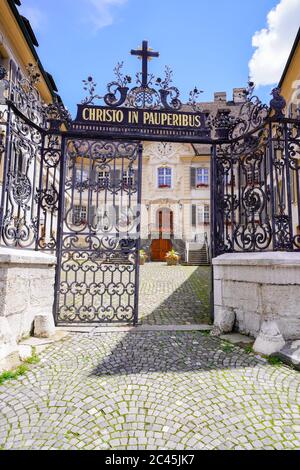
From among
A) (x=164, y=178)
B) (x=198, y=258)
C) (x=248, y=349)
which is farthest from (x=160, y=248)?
(x=248, y=349)

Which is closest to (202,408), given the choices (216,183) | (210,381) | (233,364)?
(210,381)

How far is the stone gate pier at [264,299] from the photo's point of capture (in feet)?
11.4

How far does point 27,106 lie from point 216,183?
3.44 meters

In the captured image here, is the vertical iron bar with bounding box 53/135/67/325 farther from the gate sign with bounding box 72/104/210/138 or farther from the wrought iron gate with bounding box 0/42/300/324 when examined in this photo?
the gate sign with bounding box 72/104/210/138

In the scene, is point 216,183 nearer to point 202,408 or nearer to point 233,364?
point 233,364

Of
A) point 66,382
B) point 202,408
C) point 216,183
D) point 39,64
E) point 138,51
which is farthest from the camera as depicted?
point 39,64

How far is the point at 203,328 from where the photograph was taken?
14.5ft

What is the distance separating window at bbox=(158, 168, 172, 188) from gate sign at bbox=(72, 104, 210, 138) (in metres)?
20.1

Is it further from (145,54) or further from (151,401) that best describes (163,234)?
(151,401)

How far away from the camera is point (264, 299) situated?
3.63m

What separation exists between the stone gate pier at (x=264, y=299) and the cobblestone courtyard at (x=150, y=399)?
0.45m

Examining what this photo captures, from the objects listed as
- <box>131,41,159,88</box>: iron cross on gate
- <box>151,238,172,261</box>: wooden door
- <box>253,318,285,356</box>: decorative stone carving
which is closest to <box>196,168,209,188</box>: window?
<box>151,238,172,261</box>: wooden door

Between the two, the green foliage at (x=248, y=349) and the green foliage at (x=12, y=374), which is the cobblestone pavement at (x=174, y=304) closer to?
the green foliage at (x=248, y=349)

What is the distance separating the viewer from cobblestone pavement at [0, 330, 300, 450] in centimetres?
190
